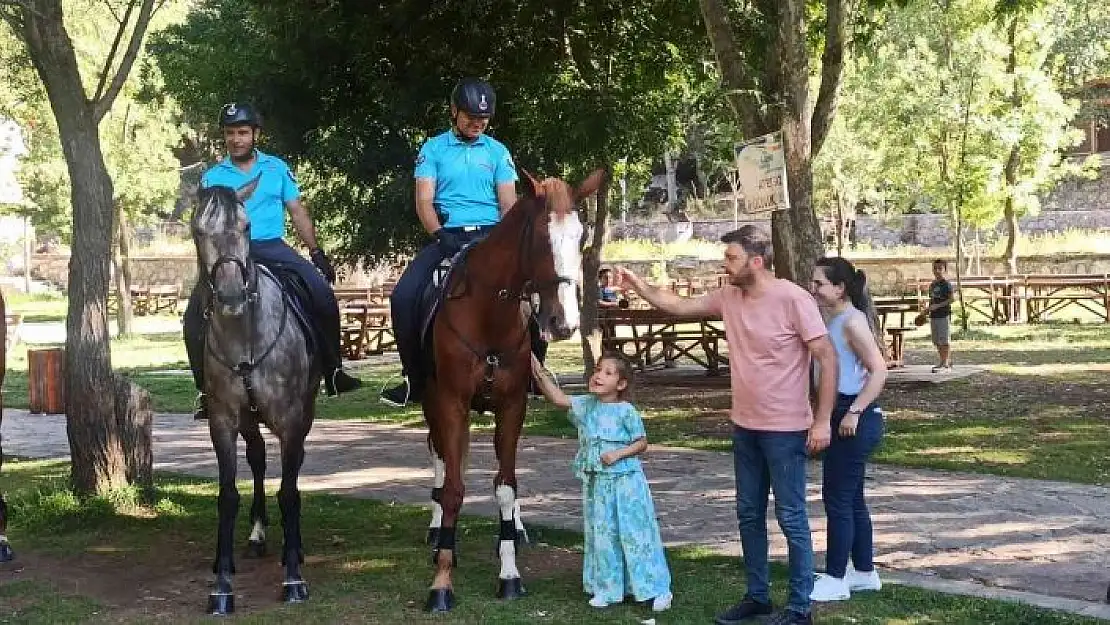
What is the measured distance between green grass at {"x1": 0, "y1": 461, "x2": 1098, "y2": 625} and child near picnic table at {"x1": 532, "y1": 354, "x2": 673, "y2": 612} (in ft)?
0.46

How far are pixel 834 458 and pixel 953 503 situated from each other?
10.7ft

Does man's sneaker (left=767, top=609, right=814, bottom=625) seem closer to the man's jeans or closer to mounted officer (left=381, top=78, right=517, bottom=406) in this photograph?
the man's jeans

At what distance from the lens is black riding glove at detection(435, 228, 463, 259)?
745 centimetres

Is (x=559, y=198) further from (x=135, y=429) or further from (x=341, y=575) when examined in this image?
(x=135, y=429)

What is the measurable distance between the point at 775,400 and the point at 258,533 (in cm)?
398

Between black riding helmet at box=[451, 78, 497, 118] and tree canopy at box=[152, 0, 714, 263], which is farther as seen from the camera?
tree canopy at box=[152, 0, 714, 263]

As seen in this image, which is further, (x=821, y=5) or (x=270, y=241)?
(x=821, y=5)

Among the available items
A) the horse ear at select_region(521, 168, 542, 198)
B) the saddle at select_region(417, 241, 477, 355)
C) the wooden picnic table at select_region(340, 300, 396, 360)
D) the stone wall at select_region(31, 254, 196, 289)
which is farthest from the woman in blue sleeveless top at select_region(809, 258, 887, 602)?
the stone wall at select_region(31, 254, 196, 289)

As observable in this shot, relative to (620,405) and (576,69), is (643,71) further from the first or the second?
(620,405)

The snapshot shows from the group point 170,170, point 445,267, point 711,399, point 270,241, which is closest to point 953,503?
point 445,267

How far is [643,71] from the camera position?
1681cm

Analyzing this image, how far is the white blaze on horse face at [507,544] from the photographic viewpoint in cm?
700

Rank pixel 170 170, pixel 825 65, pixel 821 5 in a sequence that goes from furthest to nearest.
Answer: pixel 170 170
pixel 821 5
pixel 825 65

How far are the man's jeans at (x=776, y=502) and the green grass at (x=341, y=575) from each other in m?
0.33
